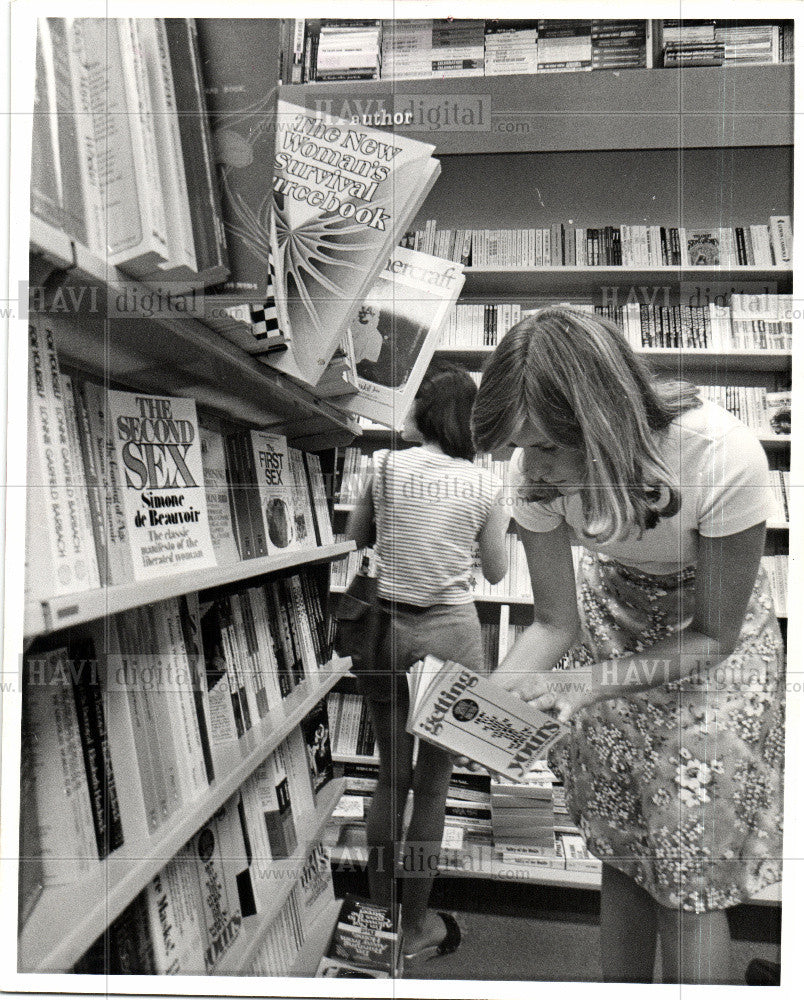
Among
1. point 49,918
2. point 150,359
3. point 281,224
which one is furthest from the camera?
point 281,224

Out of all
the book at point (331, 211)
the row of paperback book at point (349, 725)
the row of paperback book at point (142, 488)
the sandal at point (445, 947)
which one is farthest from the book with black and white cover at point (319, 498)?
the sandal at point (445, 947)

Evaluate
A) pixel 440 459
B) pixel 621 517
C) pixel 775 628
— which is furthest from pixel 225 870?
pixel 775 628

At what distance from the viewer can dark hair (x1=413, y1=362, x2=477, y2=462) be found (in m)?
1.24

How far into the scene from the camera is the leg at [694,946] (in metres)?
1.21

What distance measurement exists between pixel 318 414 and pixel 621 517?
623 millimetres

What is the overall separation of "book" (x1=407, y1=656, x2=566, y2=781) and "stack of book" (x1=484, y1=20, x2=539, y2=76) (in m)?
1.16

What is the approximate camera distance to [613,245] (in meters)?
1.32

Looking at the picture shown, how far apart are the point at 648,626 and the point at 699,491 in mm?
274

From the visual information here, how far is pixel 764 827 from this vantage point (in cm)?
123

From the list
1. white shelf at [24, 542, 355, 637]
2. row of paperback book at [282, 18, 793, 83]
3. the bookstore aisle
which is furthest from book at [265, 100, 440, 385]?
white shelf at [24, 542, 355, 637]

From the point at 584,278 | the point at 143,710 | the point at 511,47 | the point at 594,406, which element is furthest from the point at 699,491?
the point at 143,710

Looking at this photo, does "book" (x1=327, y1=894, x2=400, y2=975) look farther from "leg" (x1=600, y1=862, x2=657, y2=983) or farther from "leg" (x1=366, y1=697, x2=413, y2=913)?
"leg" (x1=600, y1=862, x2=657, y2=983)

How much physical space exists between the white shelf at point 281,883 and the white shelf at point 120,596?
535 millimetres
